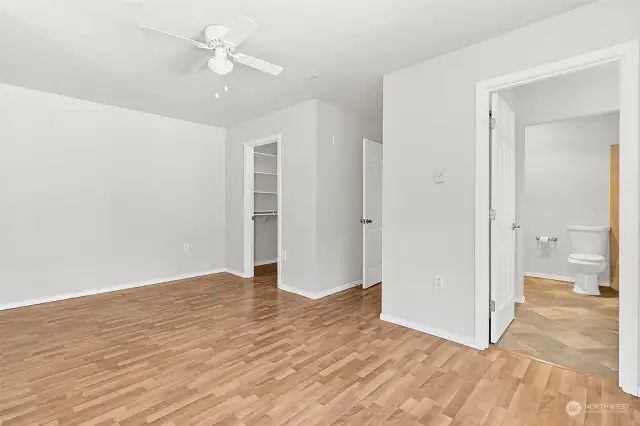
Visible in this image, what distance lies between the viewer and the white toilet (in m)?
3.89

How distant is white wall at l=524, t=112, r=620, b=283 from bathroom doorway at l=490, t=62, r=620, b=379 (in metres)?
0.01

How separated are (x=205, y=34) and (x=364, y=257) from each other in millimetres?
2997

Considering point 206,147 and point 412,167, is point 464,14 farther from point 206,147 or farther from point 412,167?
point 206,147

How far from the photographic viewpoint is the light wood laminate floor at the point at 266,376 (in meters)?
1.70

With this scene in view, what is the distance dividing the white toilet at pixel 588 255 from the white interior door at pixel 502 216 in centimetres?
170

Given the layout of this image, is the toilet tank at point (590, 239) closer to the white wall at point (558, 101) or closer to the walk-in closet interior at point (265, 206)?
the white wall at point (558, 101)

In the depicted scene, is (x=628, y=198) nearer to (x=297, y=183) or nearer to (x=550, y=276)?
(x=297, y=183)

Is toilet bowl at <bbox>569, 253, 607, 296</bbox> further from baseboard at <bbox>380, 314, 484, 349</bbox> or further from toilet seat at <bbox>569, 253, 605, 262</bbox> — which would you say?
baseboard at <bbox>380, 314, 484, 349</bbox>

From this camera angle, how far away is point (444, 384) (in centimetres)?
198

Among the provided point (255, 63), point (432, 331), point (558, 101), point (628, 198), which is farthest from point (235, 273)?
point (558, 101)

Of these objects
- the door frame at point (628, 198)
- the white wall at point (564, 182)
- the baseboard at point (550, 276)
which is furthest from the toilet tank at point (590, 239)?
the door frame at point (628, 198)

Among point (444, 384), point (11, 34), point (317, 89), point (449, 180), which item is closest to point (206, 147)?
point (317, 89)

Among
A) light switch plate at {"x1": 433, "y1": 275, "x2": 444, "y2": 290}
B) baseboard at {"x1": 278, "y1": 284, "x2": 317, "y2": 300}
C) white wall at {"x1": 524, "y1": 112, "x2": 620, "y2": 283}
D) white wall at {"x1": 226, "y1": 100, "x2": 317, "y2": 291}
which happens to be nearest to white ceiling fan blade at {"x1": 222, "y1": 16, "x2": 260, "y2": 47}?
white wall at {"x1": 226, "y1": 100, "x2": 317, "y2": 291}

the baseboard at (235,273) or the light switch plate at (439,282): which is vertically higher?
the light switch plate at (439,282)
